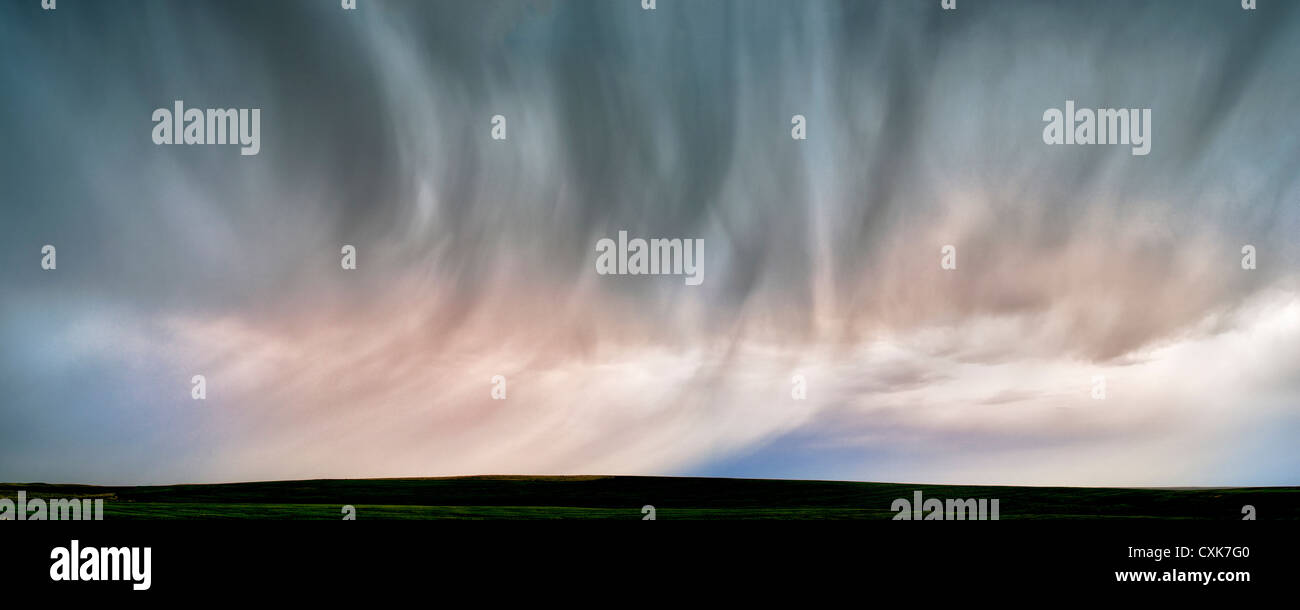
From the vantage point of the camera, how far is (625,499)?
160 ft

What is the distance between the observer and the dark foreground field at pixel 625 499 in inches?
1508

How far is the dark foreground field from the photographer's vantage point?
38.3 metres
